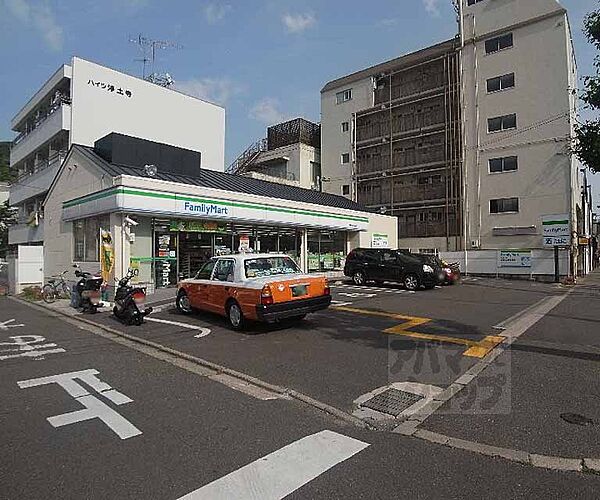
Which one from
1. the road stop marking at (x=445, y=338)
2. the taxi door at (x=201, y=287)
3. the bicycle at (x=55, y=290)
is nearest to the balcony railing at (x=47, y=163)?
the bicycle at (x=55, y=290)

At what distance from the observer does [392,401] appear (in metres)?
4.97

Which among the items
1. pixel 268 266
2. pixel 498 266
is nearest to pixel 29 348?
pixel 268 266

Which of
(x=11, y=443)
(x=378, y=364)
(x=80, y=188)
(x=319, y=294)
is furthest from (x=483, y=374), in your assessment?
(x=80, y=188)

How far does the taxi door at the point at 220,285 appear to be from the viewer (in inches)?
371

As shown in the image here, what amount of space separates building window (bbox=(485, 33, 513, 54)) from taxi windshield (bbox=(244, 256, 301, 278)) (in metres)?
29.6

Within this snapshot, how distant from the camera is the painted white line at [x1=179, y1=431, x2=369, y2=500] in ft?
10.2

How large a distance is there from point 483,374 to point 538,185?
1083 inches

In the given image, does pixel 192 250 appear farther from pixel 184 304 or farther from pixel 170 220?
pixel 184 304

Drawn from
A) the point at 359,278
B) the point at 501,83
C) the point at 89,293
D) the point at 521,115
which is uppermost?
the point at 501,83

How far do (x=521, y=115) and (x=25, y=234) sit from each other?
36.4 m

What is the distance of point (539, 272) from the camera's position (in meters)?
26.9

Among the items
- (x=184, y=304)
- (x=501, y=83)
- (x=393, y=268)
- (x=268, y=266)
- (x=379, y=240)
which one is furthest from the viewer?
(x=501, y=83)

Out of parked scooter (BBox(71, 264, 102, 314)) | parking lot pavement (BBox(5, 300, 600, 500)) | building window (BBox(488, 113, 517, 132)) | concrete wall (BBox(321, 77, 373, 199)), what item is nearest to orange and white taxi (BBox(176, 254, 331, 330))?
parking lot pavement (BBox(5, 300, 600, 500))

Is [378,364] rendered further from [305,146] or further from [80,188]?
[305,146]
